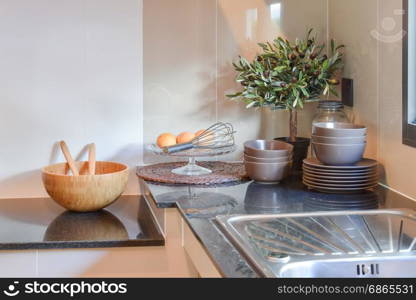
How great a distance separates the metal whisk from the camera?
8.01 ft

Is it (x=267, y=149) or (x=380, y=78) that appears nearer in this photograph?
(x=380, y=78)

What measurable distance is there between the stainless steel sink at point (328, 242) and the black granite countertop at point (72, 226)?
0.44 metres

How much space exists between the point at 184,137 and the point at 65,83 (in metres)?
0.47

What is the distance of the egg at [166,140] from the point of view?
2.54 m

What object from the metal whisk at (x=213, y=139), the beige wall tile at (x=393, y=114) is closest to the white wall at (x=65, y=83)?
the metal whisk at (x=213, y=139)

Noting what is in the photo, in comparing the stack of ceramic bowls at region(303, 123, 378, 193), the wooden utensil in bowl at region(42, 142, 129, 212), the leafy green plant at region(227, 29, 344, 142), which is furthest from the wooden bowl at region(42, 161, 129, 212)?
the stack of ceramic bowls at region(303, 123, 378, 193)

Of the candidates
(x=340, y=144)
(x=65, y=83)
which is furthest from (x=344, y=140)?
(x=65, y=83)

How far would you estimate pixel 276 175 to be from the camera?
7.66ft

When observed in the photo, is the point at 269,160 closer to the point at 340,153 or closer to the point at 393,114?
the point at 340,153

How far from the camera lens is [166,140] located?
2.54 metres

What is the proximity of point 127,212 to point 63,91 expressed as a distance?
50 cm

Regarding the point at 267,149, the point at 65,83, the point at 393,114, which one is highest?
the point at 65,83

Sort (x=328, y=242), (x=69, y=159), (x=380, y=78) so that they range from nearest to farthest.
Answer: (x=328, y=242) → (x=380, y=78) → (x=69, y=159)

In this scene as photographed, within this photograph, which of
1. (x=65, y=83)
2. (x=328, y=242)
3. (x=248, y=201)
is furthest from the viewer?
(x=65, y=83)
